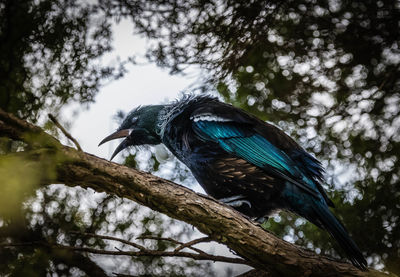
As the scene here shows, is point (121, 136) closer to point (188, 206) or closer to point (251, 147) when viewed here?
point (251, 147)

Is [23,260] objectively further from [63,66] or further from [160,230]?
[63,66]

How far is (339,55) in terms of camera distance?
4.30 m

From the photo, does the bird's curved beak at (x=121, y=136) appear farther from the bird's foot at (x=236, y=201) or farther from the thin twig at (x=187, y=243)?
the thin twig at (x=187, y=243)

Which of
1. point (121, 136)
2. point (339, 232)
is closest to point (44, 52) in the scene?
point (121, 136)

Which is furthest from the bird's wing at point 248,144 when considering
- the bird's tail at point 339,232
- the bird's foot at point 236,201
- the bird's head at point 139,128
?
the bird's head at point 139,128

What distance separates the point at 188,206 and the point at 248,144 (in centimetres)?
120

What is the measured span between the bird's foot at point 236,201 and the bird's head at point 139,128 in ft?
3.94

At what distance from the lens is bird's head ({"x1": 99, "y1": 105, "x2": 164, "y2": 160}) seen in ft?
13.8

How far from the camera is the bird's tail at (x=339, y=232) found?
301cm

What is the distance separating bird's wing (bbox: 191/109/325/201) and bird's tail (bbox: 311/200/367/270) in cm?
15

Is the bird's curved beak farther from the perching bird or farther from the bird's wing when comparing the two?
the bird's wing

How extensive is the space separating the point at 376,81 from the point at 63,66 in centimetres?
321

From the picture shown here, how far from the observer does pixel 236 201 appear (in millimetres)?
3453

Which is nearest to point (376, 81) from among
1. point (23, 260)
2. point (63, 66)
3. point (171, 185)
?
point (171, 185)
